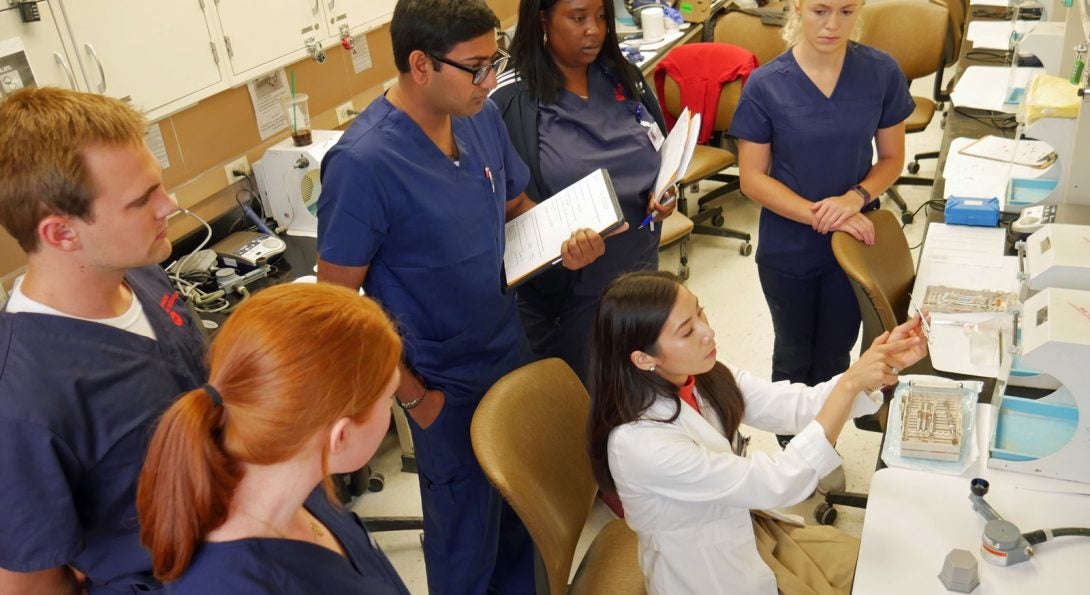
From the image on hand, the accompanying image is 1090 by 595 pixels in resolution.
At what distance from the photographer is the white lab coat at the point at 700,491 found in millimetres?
1521

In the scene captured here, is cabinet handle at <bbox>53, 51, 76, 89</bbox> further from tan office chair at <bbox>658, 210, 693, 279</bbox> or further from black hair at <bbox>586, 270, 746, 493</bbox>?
tan office chair at <bbox>658, 210, 693, 279</bbox>

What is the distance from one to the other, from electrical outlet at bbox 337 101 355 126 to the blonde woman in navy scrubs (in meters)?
1.65

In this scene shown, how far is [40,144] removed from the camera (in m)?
1.18

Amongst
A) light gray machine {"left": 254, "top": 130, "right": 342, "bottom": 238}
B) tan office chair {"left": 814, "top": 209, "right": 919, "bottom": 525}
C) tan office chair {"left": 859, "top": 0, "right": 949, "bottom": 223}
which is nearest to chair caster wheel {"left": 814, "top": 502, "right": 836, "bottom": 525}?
tan office chair {"left": 814, "top": 209, "right": 919, "bottom": 525}

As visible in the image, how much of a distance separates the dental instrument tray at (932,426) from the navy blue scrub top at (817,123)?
60 cm

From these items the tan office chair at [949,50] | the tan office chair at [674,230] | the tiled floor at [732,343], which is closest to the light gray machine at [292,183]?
the tiled floor at [732,343]

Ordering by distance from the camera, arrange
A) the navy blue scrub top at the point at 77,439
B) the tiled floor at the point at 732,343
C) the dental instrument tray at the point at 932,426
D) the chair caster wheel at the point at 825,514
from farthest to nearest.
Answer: the tiled floor at the point at 732,343 < the chair caster wheel at the point at 825,514 < the dental instrument tray at the point at 932,426 < the navy blue scrub top at the point at 77,439

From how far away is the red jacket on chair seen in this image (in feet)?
12.2

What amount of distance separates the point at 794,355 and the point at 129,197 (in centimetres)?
181

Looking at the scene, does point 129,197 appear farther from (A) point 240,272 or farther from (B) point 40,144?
(A) point 240,272

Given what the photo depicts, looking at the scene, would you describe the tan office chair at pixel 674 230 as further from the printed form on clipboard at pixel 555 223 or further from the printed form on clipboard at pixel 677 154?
the printed form on clipboard at pixel 555 223

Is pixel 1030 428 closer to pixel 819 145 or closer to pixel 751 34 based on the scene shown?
pixel 819 145

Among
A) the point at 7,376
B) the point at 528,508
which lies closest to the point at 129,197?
the point at 7,376

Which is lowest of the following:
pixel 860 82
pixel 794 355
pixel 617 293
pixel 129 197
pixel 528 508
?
pixel 794 355
